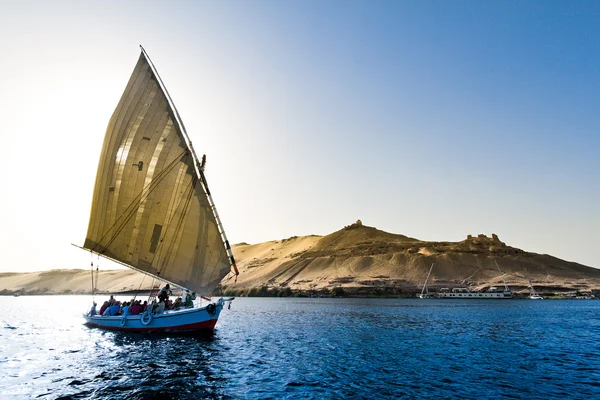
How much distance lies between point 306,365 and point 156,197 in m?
22.7

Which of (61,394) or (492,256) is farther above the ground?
(492,256)

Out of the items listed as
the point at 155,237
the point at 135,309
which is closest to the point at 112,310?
the point at 135,309

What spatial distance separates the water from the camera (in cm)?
1920

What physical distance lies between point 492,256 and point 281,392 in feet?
536

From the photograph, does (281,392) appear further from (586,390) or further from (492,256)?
(492,256)

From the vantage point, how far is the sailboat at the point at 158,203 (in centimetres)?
3672

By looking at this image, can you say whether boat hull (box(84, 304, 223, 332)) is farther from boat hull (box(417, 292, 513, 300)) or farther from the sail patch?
boat hull (box(417, 292, 513, 300))

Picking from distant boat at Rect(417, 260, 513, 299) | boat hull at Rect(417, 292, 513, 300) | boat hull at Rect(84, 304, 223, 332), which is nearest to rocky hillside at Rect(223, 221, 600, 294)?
distant boat at Rect(417, 260, 513, 299)

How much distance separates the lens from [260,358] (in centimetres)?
2739

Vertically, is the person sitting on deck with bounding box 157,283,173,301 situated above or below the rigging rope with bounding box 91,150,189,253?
below

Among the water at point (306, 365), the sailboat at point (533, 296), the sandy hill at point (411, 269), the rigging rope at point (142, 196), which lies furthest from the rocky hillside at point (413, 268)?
the rigging rope at point (142, 196)

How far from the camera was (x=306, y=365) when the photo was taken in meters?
25.0

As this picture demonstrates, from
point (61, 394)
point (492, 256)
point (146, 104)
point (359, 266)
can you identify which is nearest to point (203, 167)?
point (146, 104)

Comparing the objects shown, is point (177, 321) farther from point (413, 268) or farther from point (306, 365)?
point (413, 268)
